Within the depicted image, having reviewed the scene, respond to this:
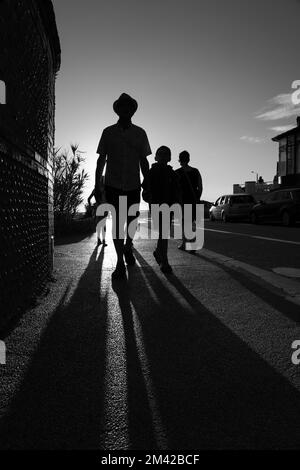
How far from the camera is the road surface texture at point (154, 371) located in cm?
177

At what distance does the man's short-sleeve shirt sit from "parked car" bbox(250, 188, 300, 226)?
15353mm

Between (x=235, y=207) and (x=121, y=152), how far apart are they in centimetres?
2198

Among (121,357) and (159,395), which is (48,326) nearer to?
(121,357)

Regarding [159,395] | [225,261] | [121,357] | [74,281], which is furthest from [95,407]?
[225,261]

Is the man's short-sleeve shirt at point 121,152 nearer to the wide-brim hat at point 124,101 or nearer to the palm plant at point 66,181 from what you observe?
the wide-brim hat at point 124,101

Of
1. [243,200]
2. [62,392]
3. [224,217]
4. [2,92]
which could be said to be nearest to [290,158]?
[243,200]

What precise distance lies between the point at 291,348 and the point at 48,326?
1.68m

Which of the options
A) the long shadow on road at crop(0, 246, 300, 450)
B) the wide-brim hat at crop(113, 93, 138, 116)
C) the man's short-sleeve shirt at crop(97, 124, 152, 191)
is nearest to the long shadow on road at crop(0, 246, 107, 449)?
the long shadow on road at crop(0, 246, 300, 450)

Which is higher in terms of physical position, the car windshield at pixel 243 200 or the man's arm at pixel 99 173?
the car windshield at pixel 243 200

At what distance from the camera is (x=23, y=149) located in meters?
3.38

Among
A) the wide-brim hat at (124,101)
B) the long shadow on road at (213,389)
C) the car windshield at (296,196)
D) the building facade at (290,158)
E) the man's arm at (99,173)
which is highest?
the building facade at (290,158)

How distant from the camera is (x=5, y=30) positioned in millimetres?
2811

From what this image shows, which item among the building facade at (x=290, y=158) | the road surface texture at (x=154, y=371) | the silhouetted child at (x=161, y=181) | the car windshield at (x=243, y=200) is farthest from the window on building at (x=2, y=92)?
the building facade at (x=290, y=158)
